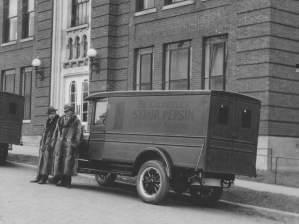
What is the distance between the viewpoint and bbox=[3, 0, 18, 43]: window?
96.7ft

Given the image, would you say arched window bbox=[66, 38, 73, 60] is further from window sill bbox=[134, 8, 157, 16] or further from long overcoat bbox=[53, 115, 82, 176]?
long overcoat bbox=[53, 115, 82, 176]

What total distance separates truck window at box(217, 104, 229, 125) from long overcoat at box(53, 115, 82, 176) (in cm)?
378

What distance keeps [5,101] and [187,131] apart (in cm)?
956

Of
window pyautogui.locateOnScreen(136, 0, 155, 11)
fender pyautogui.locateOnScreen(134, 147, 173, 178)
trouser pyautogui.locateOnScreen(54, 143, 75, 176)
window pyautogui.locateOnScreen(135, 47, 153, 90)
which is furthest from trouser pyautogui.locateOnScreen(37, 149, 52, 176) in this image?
window pyautogui.locateOnScreen(136, 0, 155, 11)

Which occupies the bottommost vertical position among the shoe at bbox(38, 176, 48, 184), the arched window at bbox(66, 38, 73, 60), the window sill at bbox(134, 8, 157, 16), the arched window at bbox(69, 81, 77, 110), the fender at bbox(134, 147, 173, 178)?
the shoe at bbox(38, 176, 48, 184)

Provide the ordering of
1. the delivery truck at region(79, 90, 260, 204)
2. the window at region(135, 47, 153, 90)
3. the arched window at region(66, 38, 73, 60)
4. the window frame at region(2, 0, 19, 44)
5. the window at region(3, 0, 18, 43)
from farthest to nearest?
the window frame at region(2, 0, 19, 44), the window at region(3, 0, 18, 43), the arched window at region(66, 38, 73, 60), the window at region(135, 47, 153, 90), the delivery truck at region(79, 90, 260, 204)

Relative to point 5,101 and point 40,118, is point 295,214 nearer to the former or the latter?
point 5,101

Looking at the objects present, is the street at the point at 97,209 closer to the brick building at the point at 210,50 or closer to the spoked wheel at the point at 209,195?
the spoked wheel at the point at 209,195

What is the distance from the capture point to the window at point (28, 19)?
92.7 feet

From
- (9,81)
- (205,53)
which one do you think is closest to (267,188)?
(205,53)

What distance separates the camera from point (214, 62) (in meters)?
19.4

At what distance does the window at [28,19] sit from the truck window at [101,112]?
16102 millimetres

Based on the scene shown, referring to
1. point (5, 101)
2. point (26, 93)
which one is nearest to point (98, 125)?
point (5, 101)

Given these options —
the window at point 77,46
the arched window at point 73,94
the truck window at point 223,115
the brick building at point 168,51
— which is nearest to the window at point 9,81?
the brick building at point 168,51
